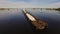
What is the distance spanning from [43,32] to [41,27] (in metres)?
1.20

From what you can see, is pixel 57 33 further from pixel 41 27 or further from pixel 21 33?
pixel 21 33

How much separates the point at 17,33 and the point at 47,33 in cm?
435

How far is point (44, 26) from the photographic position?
71.0ft

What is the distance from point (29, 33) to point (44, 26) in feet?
9.67

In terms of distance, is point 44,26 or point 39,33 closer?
point 39,33

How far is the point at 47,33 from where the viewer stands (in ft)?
65.8

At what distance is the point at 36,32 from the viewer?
20.4 m

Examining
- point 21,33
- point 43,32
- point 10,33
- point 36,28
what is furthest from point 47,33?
point 10,33

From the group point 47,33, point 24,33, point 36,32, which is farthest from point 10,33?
point 47,33

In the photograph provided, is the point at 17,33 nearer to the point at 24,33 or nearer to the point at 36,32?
the point at 24,33

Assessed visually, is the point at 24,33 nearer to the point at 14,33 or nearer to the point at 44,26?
the point at 14,33

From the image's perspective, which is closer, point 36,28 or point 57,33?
point 57,33

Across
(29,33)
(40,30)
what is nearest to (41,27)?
(40,30)

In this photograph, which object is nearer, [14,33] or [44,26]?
[14,33]
